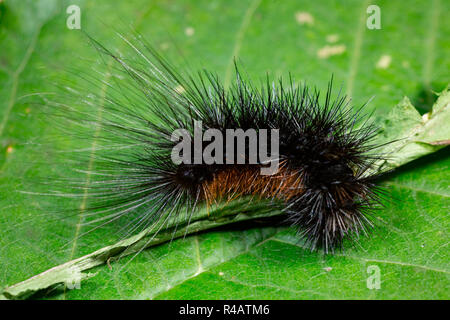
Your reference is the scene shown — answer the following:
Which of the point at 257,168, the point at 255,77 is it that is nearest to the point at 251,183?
the point at 257,168

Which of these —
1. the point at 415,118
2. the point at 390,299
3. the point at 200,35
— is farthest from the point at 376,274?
the point at 200,35

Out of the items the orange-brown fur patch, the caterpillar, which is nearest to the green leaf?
the caterpillar

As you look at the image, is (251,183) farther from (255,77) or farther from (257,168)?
(255,77)

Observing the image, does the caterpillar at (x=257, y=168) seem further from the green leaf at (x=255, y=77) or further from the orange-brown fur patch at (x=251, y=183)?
A: the green leaf at (x=255, y=77)

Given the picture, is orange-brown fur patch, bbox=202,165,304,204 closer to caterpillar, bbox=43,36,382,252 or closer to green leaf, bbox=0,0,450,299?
caterpillar, bbox=43,36,382,252

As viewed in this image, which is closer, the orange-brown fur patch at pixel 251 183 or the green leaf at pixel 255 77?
the green leaf at pixel 255 77

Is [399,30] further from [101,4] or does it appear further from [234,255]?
[101,4]

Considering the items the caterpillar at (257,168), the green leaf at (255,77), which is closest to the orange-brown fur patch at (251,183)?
the caterpillar at (257,168)

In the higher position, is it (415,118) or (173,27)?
(173,27)
